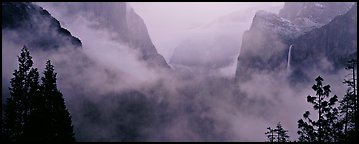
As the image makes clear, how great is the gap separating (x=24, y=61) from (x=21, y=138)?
695 cm

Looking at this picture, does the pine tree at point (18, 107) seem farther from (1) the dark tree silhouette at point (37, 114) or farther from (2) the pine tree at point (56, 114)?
(2) the pine tree at point (56, 114)

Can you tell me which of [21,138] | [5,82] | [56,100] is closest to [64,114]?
[56,100]

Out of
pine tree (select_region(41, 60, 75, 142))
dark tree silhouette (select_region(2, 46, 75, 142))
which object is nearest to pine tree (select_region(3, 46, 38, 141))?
dark tree silhouette (select_region(2, 46, 75, 142))

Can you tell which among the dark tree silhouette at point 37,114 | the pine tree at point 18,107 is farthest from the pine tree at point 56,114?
the pine tree at point 18,107

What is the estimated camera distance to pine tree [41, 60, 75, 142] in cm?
2786

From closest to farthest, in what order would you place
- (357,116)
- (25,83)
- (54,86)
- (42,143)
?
(357,116), (42,143), (54,86), (25,83)

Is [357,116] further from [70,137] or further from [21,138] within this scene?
[21,138]

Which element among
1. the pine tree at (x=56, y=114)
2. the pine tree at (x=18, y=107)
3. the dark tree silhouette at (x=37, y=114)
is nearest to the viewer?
the dark tree silhouette at (x=37, y=114)

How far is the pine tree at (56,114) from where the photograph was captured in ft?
91.4

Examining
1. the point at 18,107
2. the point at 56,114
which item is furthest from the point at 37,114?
the point at 18,107

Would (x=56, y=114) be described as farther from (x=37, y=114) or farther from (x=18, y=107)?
(x=18, y=107)

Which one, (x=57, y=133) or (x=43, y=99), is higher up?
(x=43, y=99)

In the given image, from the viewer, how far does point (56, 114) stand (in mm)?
27906

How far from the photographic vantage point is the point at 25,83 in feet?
103
